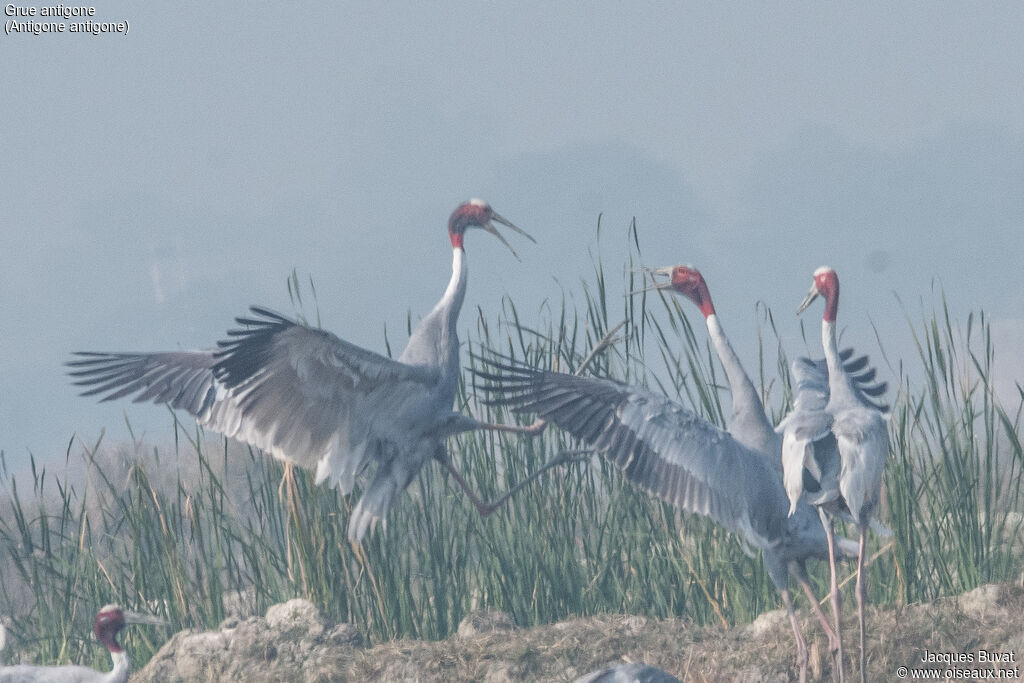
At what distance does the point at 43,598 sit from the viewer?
664cm

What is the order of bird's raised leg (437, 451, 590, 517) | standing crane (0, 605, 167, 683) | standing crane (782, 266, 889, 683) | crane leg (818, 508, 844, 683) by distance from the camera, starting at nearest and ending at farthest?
standing crane (782, 266, 889, 683)
crane leg (818, 508, 844, 683)
standing crane (0, 605, 167, 683)
bird's raised leg (437, 451, 590, 517)

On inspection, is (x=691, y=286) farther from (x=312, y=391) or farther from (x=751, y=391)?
(x=312, y=391)

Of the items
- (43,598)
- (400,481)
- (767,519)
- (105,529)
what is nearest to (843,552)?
(767,519)

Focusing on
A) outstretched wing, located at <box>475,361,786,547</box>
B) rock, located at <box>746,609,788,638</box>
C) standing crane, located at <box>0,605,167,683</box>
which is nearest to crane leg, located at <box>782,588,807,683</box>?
outstretched wing, located at <box>475,361,786,547</box>

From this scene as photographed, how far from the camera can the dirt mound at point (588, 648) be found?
16.1ft

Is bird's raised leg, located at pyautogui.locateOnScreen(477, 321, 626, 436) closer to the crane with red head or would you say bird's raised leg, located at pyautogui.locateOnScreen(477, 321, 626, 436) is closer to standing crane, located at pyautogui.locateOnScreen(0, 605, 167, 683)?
the crane with red head

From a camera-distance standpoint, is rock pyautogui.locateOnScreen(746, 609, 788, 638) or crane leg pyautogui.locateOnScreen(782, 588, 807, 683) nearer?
crane leg pyautogui.locateOnScreen(782, 588, 807, 683)

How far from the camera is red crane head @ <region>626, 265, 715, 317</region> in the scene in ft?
18.0

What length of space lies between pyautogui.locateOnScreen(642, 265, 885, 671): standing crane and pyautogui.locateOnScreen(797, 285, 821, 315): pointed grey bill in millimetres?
244

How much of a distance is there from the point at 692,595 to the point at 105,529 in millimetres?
3086

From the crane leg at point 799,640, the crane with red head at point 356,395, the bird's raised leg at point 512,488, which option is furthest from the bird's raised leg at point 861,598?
the crane with red head at point 356,395

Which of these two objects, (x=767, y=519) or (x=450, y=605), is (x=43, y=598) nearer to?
(x=450, y=605)

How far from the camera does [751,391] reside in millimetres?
5059

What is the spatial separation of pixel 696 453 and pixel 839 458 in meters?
0.55
